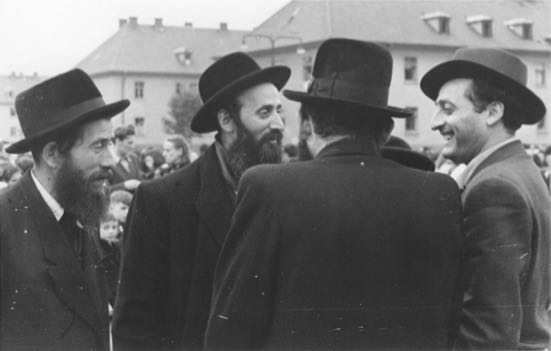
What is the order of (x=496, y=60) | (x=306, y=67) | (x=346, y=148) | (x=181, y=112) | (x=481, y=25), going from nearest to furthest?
(x=346, y=148)
(x=496, y=60)
(x=306, y=67)
(x=481, y=25)
(x=181, y=112)

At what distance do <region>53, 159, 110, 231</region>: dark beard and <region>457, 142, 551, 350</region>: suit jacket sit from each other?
178 centimetres

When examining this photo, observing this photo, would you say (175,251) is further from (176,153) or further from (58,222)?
(176,153)

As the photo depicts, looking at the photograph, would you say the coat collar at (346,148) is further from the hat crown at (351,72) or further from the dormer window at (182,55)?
the dormer window at (182,55)

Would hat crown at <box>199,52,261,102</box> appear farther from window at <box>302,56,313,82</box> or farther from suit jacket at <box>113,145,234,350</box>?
window at <box>302,56,313,82</box>

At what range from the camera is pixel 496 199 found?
3.14 m

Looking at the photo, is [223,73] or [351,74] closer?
[351,74]

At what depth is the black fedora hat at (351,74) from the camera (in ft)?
9.95

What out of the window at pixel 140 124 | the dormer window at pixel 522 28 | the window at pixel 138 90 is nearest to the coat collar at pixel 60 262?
the dormer window at pixel 522 28

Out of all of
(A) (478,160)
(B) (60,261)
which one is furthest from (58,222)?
(A) (478,160)

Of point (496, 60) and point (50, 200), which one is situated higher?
point (496, 60)

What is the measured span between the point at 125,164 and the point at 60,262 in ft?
22.8

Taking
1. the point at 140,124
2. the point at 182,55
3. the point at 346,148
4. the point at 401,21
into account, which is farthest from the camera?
the point at 182,55

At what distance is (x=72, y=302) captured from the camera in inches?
143

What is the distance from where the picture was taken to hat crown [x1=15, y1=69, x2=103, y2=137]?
3.92m
